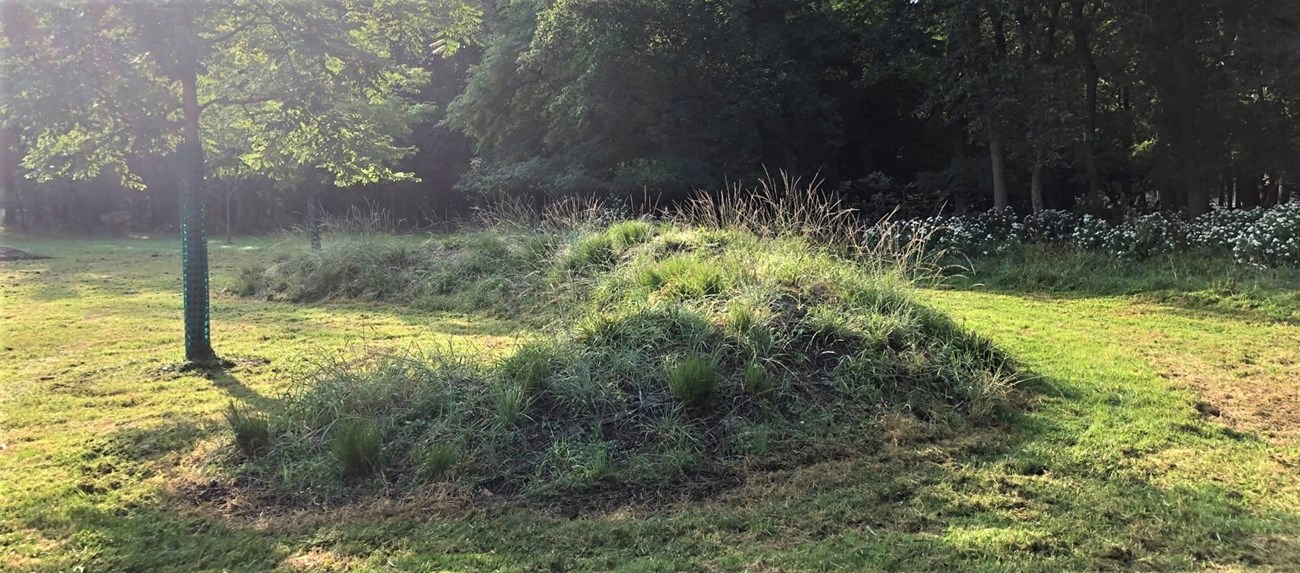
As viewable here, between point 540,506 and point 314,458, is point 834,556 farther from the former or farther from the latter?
point 314,458

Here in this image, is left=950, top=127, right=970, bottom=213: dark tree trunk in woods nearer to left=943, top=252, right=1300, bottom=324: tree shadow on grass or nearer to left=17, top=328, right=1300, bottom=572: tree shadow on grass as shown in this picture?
left=943, top=252, right=1300, bottom=324: tree shadow on grass

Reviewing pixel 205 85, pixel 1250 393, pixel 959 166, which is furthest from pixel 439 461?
pixel 959 166

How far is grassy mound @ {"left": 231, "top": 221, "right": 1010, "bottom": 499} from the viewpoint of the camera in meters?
3.62

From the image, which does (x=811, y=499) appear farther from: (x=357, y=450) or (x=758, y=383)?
(x=357, y=450)

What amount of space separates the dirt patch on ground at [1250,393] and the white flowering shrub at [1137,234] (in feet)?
7.81

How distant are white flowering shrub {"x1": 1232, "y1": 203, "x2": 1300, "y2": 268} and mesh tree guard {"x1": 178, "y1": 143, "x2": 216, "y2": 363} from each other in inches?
455

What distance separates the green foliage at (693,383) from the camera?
4105 millimetres

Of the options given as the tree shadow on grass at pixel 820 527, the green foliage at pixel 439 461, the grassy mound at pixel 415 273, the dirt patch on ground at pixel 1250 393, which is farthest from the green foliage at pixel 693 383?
the grassy mound at pixel 415 273

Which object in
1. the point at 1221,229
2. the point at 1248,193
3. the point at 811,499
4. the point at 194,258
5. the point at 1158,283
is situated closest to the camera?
Answer: the point at 811,499

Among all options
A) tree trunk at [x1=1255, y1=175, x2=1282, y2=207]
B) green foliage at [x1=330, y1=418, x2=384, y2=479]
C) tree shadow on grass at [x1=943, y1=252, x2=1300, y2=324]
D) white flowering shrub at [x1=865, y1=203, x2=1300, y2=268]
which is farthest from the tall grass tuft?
tree trunk at [x1=1255, y1=175, x2=1282, y2=207]

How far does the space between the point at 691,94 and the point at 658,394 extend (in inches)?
601

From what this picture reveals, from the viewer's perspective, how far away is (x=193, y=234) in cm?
591

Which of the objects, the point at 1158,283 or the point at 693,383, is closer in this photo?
the point at 693,383

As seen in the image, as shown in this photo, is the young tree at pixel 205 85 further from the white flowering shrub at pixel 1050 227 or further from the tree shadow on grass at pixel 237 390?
the white flowering shrub at pixel 1050 227
